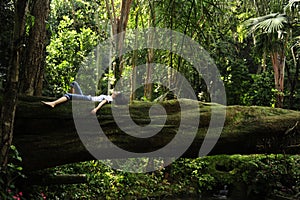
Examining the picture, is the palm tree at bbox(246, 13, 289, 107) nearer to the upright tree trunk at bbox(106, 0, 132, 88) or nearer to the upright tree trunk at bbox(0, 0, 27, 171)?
the upright tree trunk at bbox(106, 0, 132, 88)

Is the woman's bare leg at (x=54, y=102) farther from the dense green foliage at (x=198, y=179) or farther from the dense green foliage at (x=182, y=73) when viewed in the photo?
the dense green foliage at (x=198, y=179)

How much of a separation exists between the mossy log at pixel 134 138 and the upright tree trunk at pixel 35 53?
0.93 m

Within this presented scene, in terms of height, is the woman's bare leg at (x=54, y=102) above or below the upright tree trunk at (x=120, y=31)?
below

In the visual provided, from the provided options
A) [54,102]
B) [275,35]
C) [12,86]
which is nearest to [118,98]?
[54,102]

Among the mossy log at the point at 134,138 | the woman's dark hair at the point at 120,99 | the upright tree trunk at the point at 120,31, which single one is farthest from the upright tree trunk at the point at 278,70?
the woman's dark hair at the point at 120,99

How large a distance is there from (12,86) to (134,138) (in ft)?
5.26

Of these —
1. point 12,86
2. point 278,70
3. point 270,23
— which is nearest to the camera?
point 12,86

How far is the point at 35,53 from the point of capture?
5.41 metres

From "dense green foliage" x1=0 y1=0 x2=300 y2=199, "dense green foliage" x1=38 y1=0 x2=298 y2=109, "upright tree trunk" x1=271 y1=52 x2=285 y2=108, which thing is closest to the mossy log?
"dense green foliage" x1=0 y1=0 x2=300 y2=199

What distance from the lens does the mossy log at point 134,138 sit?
4344mm

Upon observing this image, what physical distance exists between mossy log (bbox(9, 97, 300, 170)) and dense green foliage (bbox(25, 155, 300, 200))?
8.29ft

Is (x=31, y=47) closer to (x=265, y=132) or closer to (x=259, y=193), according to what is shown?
(x=265, y=132)

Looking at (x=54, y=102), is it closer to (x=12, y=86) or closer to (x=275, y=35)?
(x=12, y=86)

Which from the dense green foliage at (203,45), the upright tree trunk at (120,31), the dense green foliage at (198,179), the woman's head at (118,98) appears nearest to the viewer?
the woman's head at (118,98)
